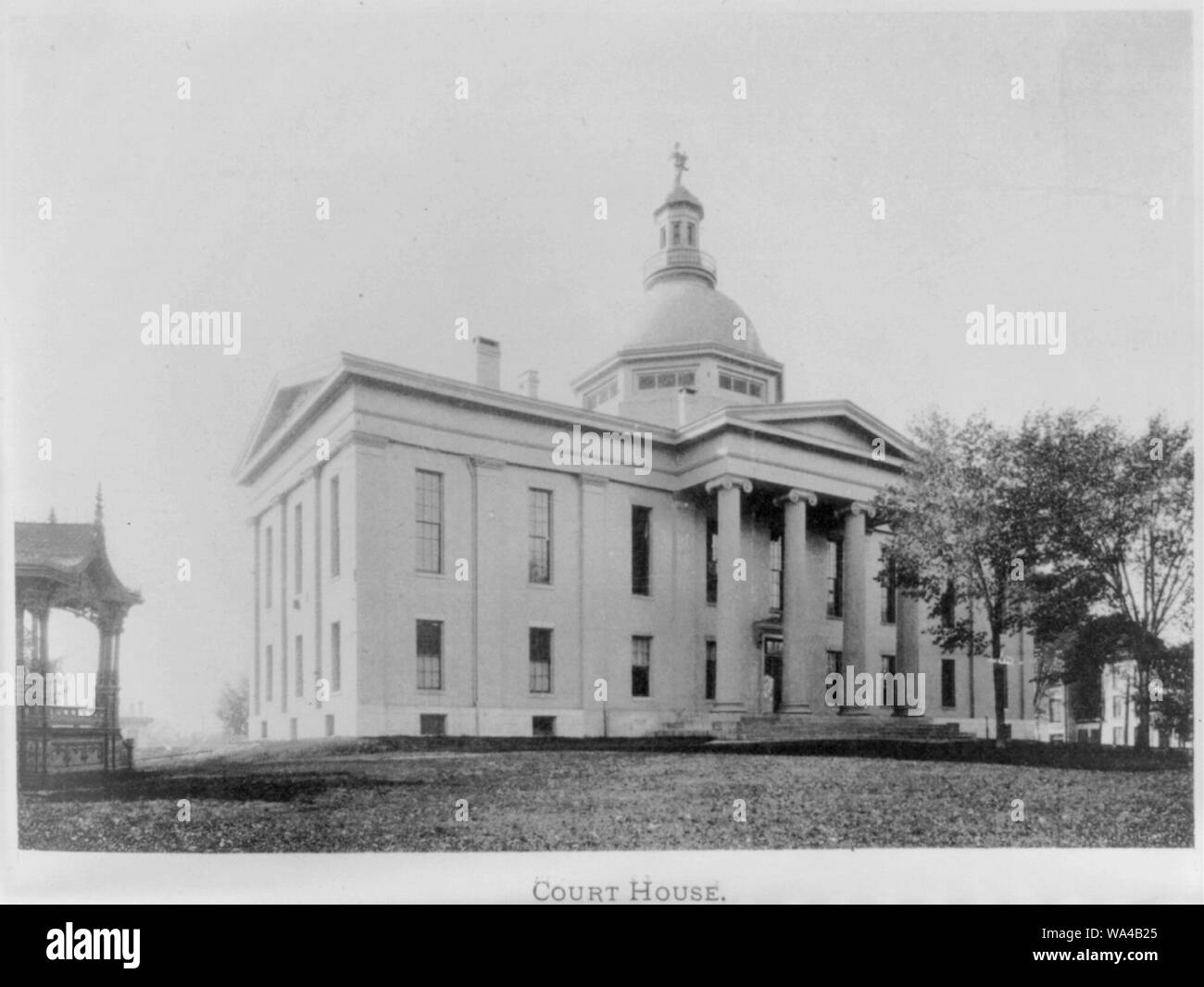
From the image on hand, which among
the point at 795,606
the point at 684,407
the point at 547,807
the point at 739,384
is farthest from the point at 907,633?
the point at 547,807

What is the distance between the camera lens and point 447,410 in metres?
15.6

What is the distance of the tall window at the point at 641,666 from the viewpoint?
1662cm

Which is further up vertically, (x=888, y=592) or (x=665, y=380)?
(x=665, y=380)

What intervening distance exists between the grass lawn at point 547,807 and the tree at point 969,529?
305cm

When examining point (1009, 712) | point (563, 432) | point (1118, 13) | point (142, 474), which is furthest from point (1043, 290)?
point (142, 474)

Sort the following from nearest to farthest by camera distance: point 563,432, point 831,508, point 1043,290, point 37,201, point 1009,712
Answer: point 37,201 < point 1043,290 < point 563,432 < point 1009,712 < point 831,508

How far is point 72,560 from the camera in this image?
37.4 feet

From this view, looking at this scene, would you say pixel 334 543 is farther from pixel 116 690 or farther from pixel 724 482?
pixel 724 482

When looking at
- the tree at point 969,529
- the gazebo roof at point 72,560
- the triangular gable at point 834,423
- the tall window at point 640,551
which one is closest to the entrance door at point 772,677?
the tall window at point 640,551

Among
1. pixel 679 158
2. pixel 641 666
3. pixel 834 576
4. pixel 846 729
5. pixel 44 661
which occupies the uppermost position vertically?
pixel 679 158

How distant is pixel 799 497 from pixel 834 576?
7.23 feet

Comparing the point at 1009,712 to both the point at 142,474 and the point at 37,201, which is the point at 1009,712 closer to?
the point at 142,474

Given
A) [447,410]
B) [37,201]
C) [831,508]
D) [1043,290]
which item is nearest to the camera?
[37,201]

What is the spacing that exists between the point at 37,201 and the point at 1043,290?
11.2 m
